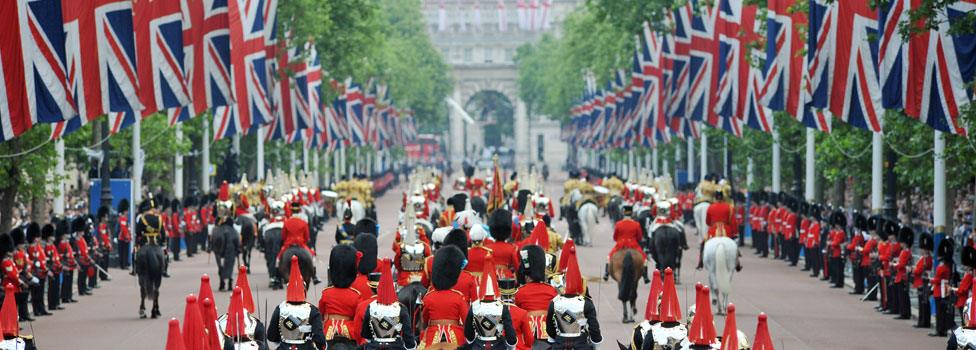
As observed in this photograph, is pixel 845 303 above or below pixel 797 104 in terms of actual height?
below

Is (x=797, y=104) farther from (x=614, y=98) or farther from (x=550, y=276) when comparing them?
(x=614, y=98)

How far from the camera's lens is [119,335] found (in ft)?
85.7

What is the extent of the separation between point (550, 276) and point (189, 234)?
24.8 m

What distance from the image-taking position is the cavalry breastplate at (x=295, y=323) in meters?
16.7

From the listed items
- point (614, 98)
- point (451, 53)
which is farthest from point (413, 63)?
point (451, 53)

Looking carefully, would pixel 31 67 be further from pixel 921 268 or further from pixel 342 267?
pixel 921 268

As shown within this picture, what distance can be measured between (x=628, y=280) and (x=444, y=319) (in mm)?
10604

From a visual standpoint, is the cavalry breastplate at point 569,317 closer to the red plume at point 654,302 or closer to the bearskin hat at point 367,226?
the red plume at point 654,302

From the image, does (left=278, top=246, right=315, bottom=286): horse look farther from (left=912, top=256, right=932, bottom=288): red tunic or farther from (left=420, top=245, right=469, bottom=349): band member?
(left=420, top=245, right=469, bottom=349): band member

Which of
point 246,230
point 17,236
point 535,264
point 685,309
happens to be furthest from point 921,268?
point 246,230

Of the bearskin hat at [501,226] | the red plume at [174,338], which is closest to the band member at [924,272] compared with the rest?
the bearskin hat at [501,226]

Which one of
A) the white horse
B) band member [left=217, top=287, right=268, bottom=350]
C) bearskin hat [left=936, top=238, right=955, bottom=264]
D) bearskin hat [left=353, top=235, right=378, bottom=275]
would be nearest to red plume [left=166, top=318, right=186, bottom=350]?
band member [left=217, top=287, right=268, bottom=350]

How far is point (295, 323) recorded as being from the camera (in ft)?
54.9

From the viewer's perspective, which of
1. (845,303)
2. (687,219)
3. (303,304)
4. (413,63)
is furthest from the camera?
(413,63)
